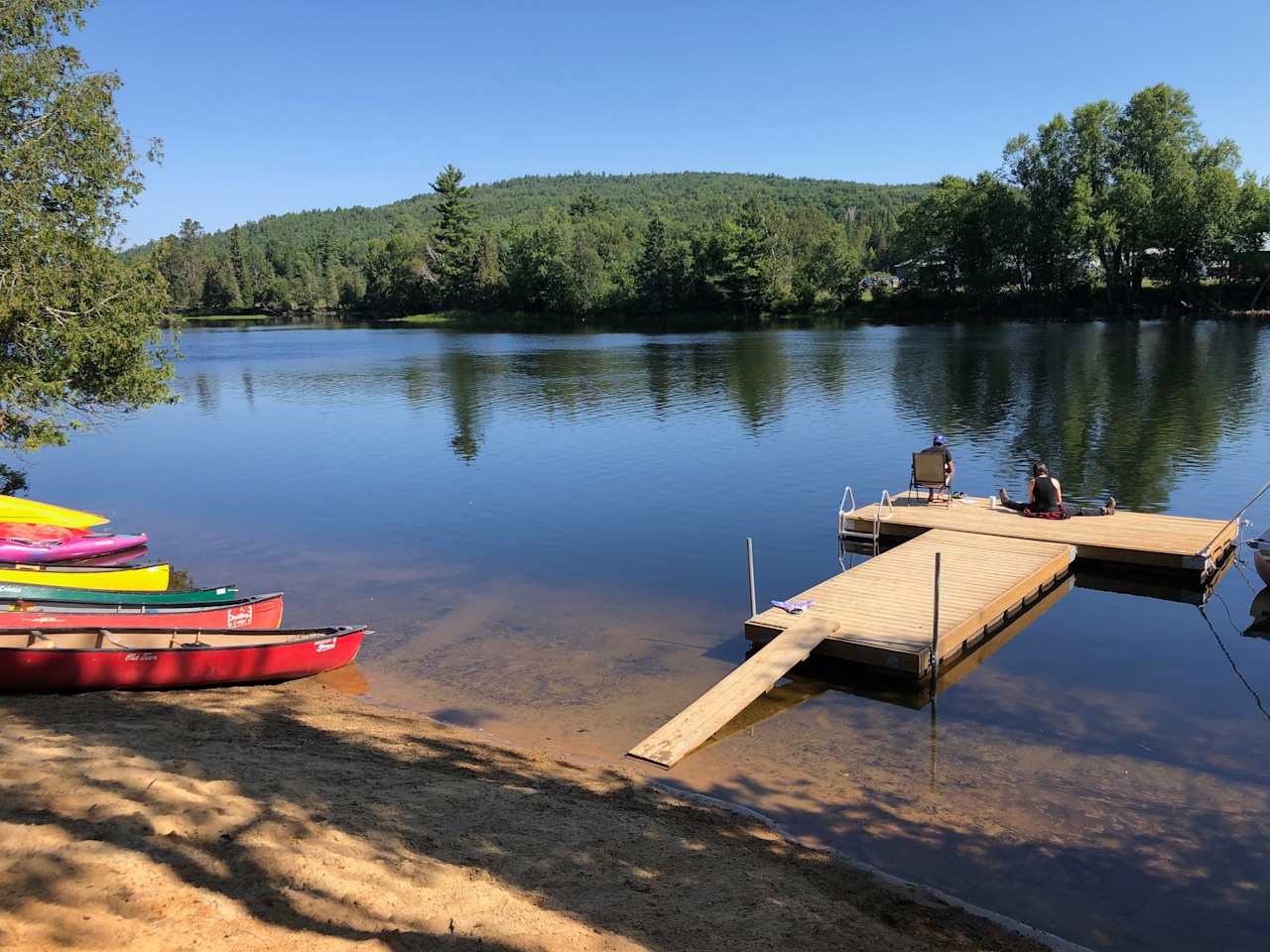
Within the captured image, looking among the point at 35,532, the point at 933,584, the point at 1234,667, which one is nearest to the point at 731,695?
the point at 933,584

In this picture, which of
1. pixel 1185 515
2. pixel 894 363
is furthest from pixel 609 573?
pixel 894 363

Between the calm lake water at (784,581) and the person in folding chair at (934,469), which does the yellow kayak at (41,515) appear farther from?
the person in folding chair at (934,469)

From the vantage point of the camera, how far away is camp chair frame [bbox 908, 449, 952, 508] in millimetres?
20500

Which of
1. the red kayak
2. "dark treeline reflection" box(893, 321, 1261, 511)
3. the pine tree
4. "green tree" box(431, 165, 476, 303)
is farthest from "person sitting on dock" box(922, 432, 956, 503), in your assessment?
the pine tree

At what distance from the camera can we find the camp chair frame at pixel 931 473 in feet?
67.3

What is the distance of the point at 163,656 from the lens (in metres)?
11.9

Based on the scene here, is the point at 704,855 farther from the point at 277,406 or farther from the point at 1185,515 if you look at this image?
the point at 277,406

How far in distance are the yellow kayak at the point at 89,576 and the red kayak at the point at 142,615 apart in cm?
142

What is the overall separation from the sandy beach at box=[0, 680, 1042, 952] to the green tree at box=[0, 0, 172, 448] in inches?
512

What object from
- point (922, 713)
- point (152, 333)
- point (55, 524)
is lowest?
point (922, 713)

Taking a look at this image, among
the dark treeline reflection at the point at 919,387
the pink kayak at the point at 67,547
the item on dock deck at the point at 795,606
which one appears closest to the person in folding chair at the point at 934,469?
the dark treeline reflection at the point at 919,387

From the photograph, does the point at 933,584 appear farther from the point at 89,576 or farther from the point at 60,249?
the point at 60,249

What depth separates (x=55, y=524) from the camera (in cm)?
1969

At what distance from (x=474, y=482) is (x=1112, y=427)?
862 inches
